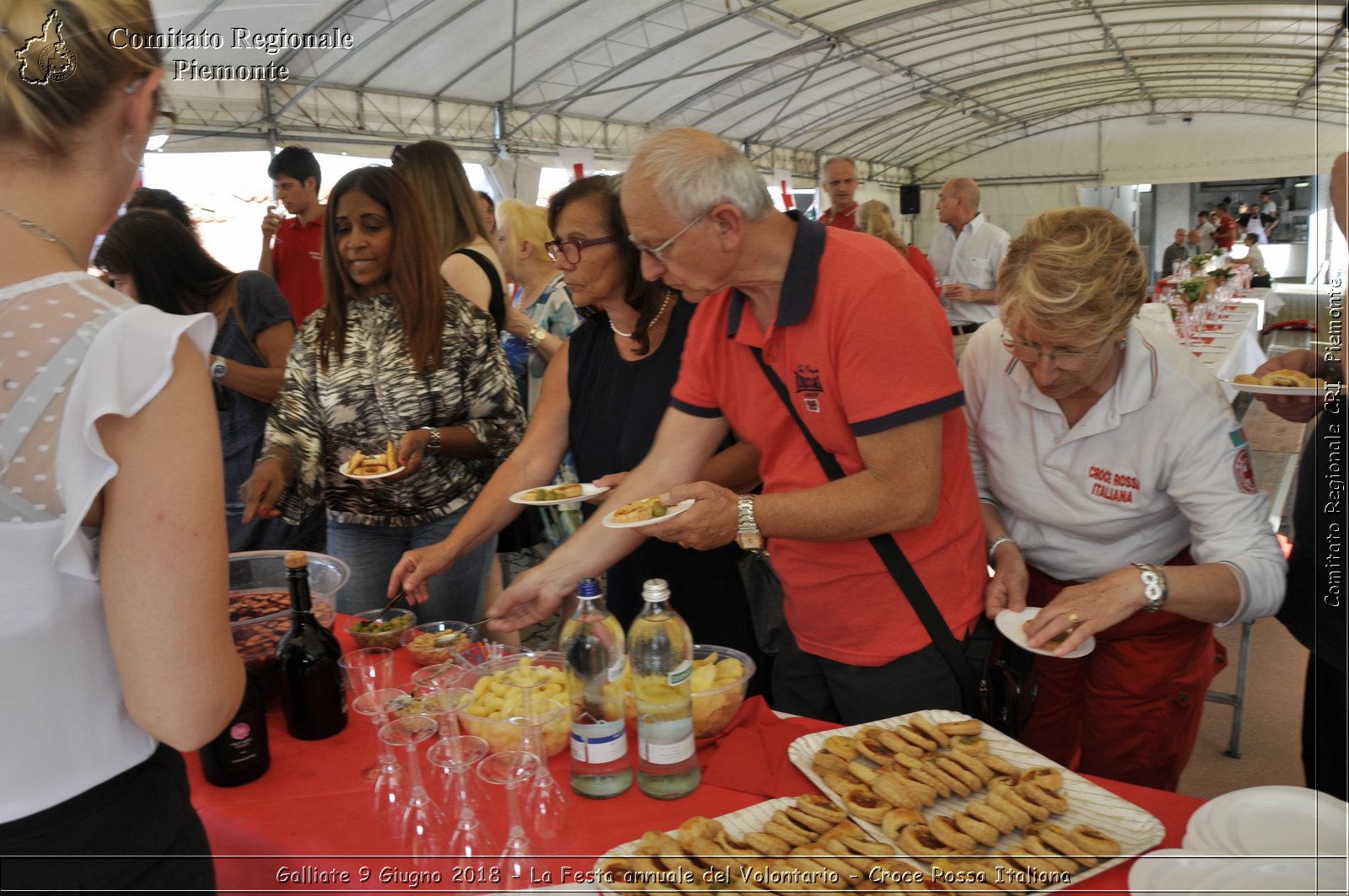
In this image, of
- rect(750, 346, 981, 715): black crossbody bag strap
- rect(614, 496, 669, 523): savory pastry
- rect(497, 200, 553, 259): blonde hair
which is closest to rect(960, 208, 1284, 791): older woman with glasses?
rect(750, 346, 981, 715): black crossbody bag strap

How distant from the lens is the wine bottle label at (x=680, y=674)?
1.36 metres

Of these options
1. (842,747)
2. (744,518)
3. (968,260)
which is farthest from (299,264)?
(968,260)

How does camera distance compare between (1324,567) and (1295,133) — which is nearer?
(1324,567)

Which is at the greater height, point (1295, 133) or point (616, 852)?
point (1295, 133)

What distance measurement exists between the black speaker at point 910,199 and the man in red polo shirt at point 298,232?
13183 millimetres

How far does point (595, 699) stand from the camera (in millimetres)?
1455

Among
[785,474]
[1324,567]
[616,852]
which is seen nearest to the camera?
[616,852]

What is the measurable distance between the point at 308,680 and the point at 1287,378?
2113mm

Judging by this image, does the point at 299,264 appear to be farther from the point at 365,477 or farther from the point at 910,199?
the point at 910,199

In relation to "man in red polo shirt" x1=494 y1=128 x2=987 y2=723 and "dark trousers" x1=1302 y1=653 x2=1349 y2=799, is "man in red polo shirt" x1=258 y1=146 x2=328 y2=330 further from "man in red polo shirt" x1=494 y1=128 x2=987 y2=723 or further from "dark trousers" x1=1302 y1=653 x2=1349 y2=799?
"dark trousers" x1=1302 y1=653 x2=1349 y2=799

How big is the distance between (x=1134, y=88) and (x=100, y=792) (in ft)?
91.0

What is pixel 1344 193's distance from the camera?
1.33m

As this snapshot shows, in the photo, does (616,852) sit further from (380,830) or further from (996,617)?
(996,617)

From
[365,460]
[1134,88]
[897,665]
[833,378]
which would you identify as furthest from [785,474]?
[1134,88]
